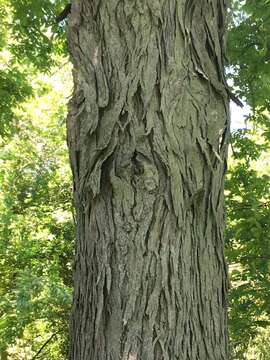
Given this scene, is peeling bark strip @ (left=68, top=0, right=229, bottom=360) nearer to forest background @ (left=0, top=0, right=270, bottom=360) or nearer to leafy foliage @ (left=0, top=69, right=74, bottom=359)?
forest background @ (left=0, top=0, right=270, bottom=360)

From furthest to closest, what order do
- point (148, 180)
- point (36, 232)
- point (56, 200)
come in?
1. point (56, 200)
2. point (36, 232)
3. point (148, 180)

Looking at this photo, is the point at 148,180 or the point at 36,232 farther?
the point at 36,232

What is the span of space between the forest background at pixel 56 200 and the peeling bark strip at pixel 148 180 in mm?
2261

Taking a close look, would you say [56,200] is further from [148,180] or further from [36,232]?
[148,180]

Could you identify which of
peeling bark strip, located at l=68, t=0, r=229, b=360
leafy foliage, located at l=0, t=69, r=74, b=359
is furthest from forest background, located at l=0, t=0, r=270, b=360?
peeling bark strip, located at l=68, t=0, r=229, b=360

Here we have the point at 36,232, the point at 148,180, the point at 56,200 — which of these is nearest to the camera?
the point at 148,180

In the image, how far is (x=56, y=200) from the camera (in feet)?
27.6

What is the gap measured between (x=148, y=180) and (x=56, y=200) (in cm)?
699

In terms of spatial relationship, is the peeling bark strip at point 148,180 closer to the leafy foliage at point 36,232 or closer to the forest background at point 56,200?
the forest background at point 56,200

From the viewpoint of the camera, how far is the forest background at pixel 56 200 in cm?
434

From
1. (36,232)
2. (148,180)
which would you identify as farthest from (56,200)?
(148,180)

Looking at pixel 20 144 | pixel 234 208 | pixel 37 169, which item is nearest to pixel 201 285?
pixel 234 208

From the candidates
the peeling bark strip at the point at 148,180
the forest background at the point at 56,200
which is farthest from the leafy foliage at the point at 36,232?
the peeling bark strip at the point at 148,180

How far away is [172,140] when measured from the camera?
5.44 feet
